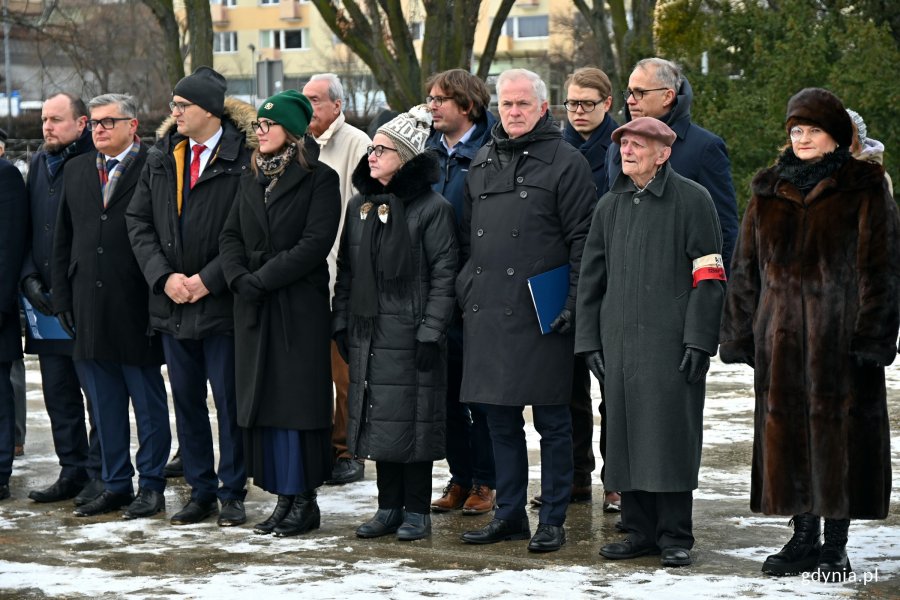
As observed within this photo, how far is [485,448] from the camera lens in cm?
763

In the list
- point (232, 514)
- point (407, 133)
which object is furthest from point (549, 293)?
point (232, 514)

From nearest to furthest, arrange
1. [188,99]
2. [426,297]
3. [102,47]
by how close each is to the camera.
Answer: [426,297] < [188,99] < [102,47]

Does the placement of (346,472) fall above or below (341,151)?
below

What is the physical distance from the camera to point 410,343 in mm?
6895

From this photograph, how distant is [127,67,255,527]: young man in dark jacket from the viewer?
7.32m

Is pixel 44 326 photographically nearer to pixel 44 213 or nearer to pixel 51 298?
pixel 51 298

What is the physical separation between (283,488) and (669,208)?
7.34ft

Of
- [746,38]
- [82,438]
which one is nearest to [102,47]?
[746,38]

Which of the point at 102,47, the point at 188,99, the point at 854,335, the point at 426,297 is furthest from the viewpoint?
the point at 102,47

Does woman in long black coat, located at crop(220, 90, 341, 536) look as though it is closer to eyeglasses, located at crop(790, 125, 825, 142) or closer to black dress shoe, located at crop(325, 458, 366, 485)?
black dress shoe, located at crop(325, 458, 366, 485)

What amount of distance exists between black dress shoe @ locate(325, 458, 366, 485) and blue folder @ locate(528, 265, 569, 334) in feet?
6.91

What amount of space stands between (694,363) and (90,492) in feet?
11.1

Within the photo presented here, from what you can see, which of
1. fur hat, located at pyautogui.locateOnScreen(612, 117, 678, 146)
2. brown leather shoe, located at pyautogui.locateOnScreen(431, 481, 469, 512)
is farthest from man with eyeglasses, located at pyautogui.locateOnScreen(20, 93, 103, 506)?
fur hat, located at pyautogui.locateOnScreen(612, 117, 678, 146)

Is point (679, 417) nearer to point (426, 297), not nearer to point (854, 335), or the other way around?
point (854, 335)
